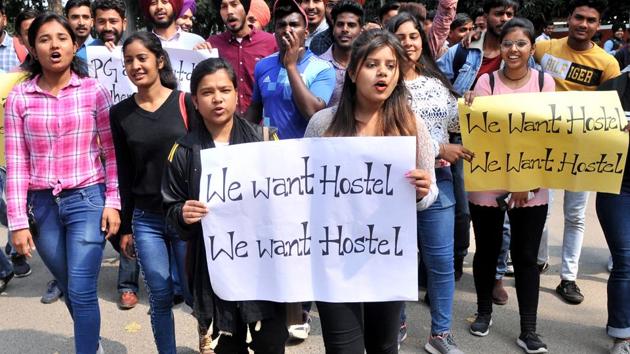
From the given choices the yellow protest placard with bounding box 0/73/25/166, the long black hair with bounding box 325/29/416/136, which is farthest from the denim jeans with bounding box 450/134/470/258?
the yellow protest placard with bounding box 0/73/25/166

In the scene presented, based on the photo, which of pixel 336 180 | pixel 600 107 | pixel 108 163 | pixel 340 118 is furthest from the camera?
pixel 600 107

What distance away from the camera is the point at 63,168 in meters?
3.32

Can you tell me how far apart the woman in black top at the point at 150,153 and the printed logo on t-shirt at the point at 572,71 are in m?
2.69

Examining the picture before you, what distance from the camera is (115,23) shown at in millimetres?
A: 4910

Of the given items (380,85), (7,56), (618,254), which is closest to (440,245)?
(618,254)

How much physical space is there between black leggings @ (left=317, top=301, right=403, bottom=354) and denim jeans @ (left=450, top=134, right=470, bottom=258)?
2224 mm

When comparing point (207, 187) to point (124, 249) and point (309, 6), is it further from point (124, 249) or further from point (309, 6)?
point (309, 6)

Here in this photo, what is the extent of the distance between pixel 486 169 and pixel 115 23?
3.15 meters

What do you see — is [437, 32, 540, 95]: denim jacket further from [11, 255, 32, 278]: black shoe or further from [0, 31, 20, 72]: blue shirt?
[11, 255, 32, 278]: black shoe

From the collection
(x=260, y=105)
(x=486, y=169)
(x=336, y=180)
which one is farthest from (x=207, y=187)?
(x=486, y=169)

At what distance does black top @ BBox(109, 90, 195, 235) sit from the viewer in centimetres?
325

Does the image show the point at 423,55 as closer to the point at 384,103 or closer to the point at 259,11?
the point at 384,103

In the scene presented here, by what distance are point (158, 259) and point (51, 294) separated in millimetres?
2220

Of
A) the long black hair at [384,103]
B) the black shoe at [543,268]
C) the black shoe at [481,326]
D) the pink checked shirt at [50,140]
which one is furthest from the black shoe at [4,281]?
the black shoe at [543,268]
